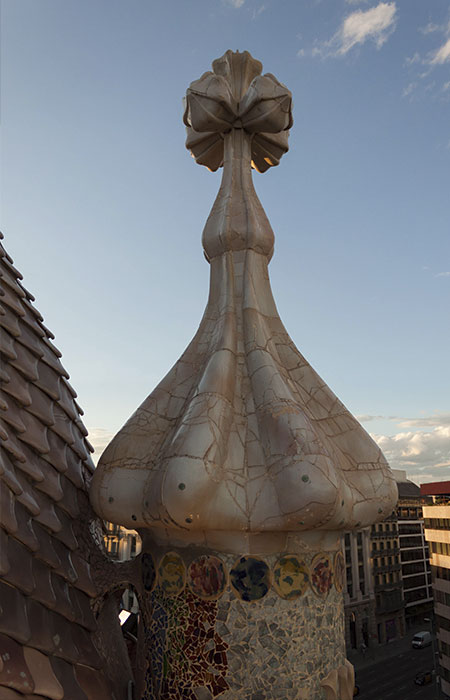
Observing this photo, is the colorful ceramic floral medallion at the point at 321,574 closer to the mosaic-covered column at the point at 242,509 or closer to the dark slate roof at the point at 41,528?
the mosaic-covered column at the point at 242,509

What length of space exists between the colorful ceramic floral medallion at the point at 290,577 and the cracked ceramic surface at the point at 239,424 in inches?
6.4

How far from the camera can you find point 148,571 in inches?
234

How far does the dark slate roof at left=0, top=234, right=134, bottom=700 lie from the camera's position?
4.59 metres

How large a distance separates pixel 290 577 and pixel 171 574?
4.17ft

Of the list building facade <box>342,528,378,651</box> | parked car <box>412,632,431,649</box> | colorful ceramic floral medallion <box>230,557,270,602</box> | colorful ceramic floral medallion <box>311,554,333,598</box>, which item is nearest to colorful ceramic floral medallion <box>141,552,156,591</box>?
colorful ceramic floral medallion <box>230,557,270,602</box>

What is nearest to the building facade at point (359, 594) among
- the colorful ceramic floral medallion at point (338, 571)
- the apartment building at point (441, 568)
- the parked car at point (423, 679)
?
the parked car at point (423, 679)

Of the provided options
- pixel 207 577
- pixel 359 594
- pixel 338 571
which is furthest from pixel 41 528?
pixel 359 594

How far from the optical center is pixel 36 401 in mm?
5875

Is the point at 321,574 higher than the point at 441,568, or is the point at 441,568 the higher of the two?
the point at 321,574

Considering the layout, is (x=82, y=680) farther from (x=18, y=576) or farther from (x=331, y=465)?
(x=331, y=465)

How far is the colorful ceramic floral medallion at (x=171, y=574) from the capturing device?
5537 mm

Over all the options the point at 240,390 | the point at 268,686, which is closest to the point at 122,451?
the point at 240,390

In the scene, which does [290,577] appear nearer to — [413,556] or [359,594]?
[359,594]

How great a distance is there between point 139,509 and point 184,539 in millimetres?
584
